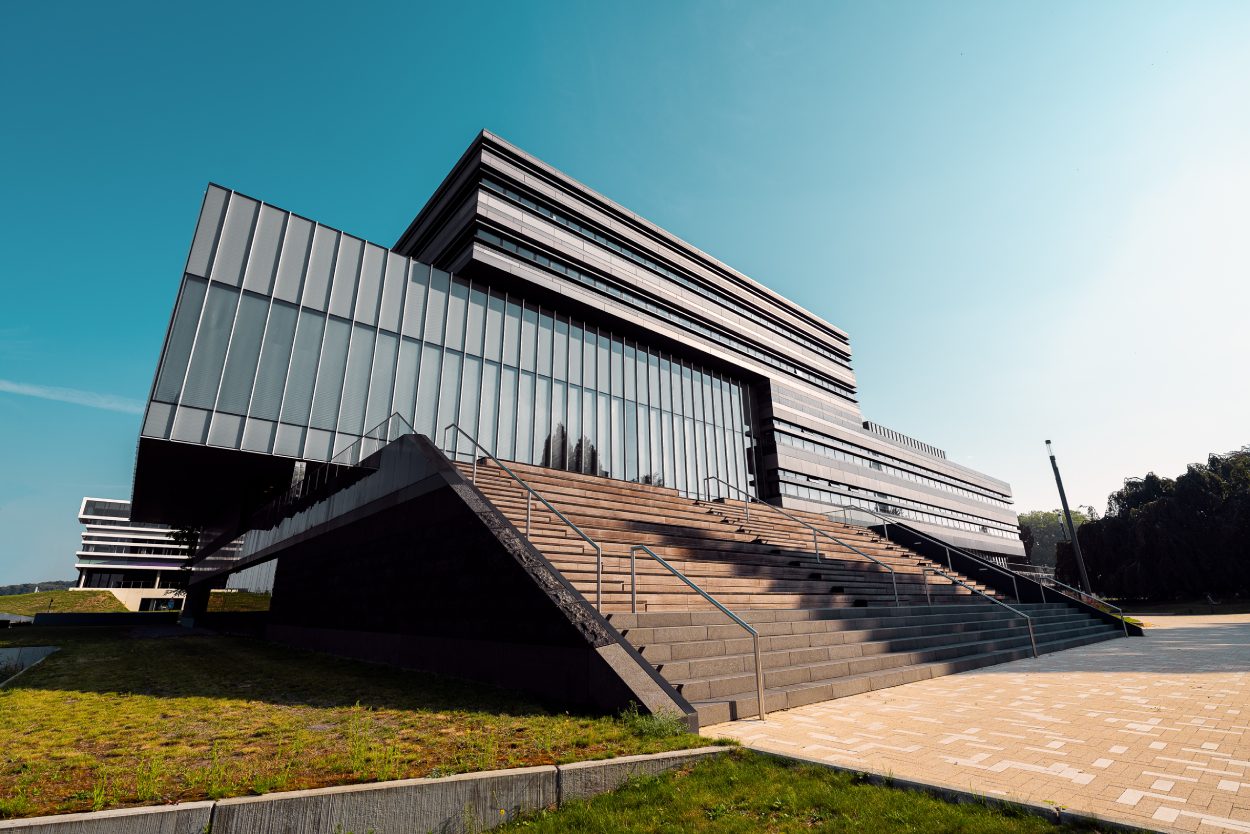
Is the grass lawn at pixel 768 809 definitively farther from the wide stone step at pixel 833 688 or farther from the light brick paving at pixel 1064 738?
the wide stone step at pixel 833 688

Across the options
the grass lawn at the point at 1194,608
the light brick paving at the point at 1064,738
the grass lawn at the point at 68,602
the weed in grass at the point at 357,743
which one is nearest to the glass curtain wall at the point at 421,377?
the weed in grass at the point at 357,743

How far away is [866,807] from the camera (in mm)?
3814

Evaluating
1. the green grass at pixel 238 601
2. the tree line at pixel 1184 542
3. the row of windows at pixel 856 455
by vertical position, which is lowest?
the green grass at pixel 238 601

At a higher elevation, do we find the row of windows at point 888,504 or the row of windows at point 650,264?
the row of windows at point 650,264

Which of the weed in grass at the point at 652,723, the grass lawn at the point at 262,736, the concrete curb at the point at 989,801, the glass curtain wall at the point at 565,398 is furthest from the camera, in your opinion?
the glass curtain wall at the point at 565,398

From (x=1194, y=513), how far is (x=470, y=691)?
5488 centimetres

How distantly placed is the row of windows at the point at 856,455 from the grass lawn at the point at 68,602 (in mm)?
82724

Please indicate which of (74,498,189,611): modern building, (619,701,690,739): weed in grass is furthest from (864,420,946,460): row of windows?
(74,498,189,611): modern building

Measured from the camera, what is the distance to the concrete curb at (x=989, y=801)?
11.0ft

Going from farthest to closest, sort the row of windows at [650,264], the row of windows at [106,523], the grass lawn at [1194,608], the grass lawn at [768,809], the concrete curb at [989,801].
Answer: the row of windows at [106,523], the grass lawn at [1194,608], the row of windows at [650,264], the grass lawn at [768,809], the concrete curb at [989,801]

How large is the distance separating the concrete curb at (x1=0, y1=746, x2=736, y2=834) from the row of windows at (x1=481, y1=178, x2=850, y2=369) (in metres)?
29.2

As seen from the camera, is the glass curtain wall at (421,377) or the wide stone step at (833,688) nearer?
the wide stone step at (833,688)

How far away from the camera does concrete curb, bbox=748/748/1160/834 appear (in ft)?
11.0

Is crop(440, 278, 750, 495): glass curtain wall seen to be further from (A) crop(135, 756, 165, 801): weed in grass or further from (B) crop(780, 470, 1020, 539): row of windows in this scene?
(A) crop(135, 756, 165, 801): weed in grass
